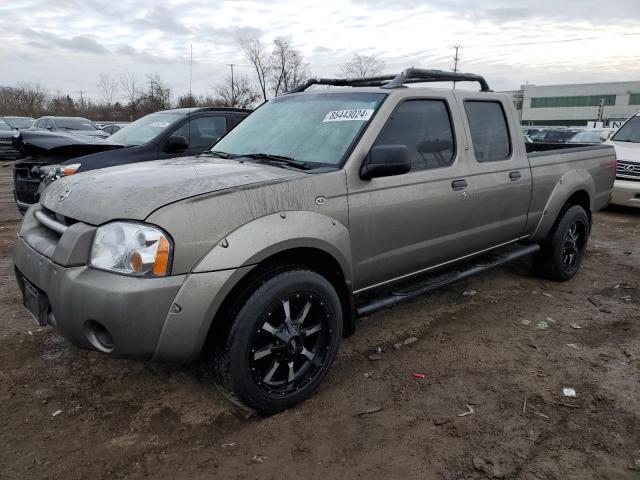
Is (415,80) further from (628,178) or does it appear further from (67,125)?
(67,125)

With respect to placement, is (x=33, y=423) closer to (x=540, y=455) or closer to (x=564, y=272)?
(x=540, y=455)

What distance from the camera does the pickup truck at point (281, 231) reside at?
2.33 metres

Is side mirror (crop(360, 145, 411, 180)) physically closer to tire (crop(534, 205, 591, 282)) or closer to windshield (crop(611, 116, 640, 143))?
tire (crop(534, 205, 591, 282))

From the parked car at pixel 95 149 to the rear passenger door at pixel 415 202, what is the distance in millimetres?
3148

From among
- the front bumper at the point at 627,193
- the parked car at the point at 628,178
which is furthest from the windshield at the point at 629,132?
the front bumper at the point at 627,193

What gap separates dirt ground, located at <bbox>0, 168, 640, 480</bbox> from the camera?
2383 millimetres

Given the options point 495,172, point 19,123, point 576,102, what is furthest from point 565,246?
point 576,102

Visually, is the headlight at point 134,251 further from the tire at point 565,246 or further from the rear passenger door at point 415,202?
the tire at point 565,246

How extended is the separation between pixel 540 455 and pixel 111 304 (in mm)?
2215

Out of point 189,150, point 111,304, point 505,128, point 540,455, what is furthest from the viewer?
point 189,150

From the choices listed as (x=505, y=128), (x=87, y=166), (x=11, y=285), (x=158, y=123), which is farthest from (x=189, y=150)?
(x=505, y=128)

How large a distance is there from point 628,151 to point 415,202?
760cm

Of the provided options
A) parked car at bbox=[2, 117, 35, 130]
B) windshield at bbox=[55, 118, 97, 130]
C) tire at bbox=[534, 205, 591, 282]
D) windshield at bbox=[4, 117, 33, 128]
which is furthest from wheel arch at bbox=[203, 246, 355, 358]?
windshield at bbox=[4, 117, 33, 128]

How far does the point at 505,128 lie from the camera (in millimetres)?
4371
